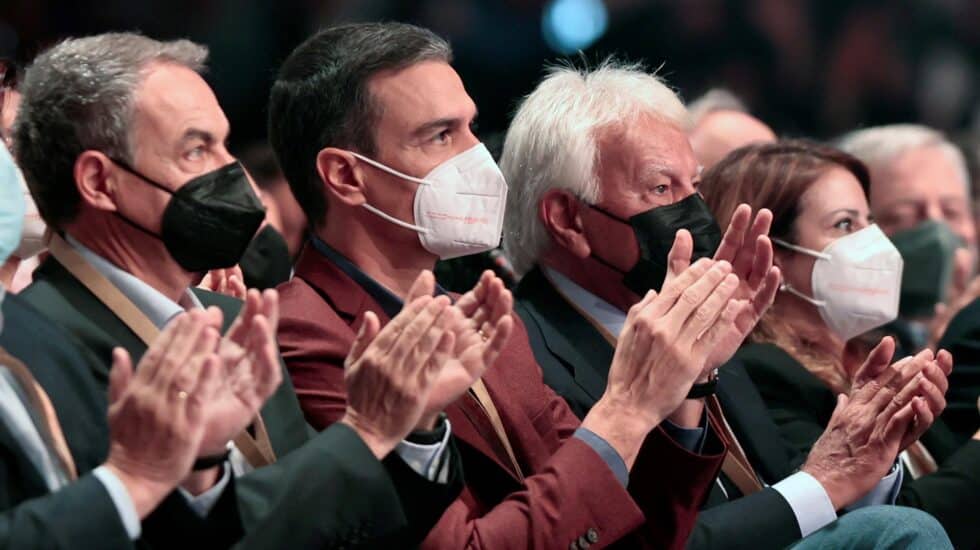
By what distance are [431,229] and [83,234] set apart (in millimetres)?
806

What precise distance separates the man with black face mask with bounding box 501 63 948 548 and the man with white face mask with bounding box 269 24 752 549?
0.89 feet

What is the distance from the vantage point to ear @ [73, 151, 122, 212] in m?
3.43

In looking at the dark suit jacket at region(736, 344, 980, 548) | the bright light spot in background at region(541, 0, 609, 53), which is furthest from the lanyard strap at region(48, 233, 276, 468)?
the bright light spot in background at region(541, 0, 609, 53)

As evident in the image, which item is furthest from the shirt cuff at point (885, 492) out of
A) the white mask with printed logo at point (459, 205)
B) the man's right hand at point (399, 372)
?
the man's right hand at point (399, 372)

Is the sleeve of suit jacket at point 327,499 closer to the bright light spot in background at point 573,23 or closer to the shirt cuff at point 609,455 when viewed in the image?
the shirt cuff at point 609,455

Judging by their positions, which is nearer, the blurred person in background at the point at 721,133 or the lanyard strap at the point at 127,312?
the lanyard strap at the point at 127,312

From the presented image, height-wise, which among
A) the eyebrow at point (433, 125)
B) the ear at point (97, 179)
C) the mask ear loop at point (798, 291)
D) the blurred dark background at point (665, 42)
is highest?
the ear at point (97, 179)

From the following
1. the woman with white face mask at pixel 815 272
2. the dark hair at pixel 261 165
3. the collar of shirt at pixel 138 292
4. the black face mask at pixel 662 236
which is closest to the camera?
the collar of shirt at pixel 138 292

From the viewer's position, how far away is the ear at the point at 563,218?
174 inches

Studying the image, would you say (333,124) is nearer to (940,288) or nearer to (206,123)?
(206,123)

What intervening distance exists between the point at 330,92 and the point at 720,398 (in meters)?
1.26

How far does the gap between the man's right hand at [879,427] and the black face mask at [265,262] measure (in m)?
1.66

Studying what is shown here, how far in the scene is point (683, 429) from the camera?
12.7 feet

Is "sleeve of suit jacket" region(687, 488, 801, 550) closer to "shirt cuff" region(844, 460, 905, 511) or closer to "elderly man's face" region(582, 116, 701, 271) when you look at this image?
"shirt cuff" region(844, 460, 905, 511)
